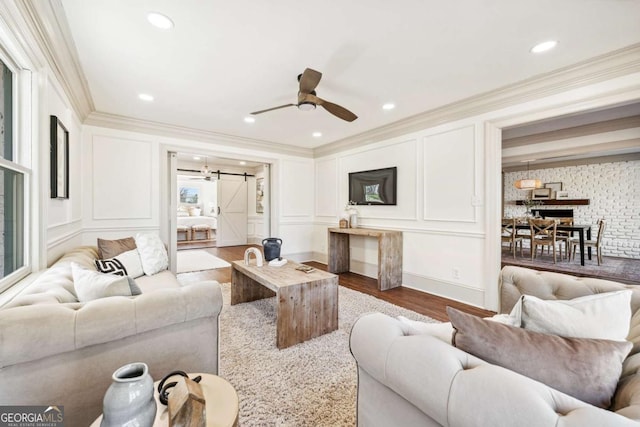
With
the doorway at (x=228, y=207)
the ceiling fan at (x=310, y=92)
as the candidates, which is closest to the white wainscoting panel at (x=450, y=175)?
the ceiling fan at (x=310, y=92)

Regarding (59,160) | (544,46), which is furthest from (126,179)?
(544,46)

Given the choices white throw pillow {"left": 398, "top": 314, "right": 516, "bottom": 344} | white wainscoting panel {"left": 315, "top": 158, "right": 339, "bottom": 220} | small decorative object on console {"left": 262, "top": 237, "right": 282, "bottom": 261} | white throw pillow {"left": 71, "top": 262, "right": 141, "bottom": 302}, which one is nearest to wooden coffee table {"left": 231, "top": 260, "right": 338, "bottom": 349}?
small decorative object on console {"left": 262, "top": 237, "right": 282, "bottom": 261}

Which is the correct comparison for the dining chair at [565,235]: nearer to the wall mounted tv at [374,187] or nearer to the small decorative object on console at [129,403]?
the wall mounted tv at [374,187]

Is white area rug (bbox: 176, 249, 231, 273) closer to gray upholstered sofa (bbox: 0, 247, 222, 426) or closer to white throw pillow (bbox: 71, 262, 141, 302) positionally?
white throw pillow (bbox: 71, 262, 141, 302)

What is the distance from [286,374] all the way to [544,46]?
325cm

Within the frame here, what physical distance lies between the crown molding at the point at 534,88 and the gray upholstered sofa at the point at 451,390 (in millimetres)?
2235

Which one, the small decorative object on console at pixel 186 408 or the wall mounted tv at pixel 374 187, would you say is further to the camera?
the wall mounted tv at pixel 374 187

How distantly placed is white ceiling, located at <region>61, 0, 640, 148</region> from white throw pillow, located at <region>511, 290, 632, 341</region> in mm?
1841

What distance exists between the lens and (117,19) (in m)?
1.87

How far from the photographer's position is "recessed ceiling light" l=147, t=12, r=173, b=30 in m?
1.82

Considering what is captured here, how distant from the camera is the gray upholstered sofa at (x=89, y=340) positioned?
94cm

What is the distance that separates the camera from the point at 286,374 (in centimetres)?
186

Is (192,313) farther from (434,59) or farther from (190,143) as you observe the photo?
(190,143)

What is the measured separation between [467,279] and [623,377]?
8.89 feet
